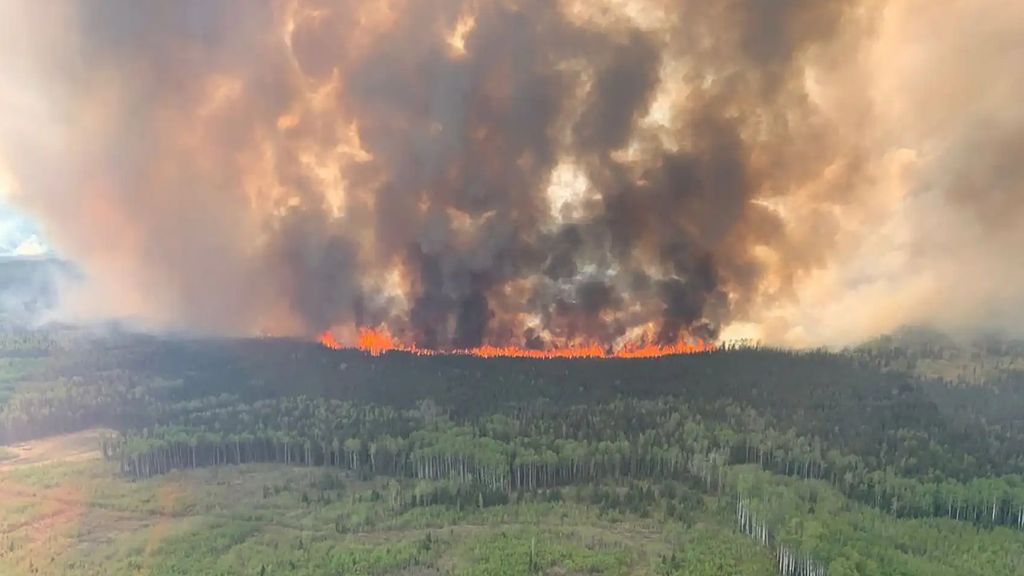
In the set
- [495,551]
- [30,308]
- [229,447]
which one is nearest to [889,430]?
[495,551]

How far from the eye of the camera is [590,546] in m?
19.6

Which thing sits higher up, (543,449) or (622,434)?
(622,434)

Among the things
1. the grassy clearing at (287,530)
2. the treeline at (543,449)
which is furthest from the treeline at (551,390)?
the grassy clearing at (287,530)

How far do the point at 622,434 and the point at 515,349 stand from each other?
39.3 feet

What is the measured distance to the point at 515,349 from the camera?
36.2 meters

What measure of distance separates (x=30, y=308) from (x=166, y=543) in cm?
3046

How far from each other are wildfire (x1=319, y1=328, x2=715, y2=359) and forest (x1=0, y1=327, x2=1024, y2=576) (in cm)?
185

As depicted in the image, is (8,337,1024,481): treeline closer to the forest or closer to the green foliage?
the forest

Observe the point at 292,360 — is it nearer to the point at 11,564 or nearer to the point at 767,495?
the point at 11,564

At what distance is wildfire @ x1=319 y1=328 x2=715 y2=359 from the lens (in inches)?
1314

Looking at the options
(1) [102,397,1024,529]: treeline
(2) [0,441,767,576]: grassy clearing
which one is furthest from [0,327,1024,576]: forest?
(2) [0,441,767,576]: grassy clearing

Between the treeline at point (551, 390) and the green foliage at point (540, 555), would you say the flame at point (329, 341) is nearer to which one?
the treeline at point (551, 390)

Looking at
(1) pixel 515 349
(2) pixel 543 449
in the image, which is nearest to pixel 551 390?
(2) pixel 543 449

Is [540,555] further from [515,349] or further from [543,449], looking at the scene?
[515,349]
